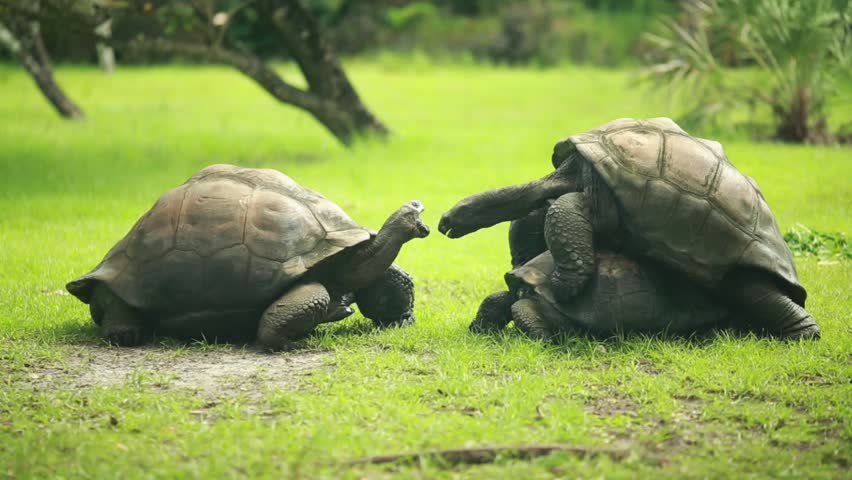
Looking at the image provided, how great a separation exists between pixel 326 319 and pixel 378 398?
111 centimetres

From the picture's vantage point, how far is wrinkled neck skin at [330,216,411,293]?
5.83m

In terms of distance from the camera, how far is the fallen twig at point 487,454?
13.0 feet

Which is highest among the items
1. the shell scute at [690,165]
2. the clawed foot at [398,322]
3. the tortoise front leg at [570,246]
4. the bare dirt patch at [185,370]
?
the shell scute at [690,165]

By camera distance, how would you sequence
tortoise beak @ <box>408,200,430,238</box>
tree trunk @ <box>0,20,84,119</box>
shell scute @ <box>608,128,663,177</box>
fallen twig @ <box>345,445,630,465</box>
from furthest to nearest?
tree trunk @ <box>0,20,84,119</box>, tortoise beak @ <box>408,200,430,238</box>, shell scute @ <box>608,128,663,177</box>, fallen twig @ <box>345,445,630,465</box>

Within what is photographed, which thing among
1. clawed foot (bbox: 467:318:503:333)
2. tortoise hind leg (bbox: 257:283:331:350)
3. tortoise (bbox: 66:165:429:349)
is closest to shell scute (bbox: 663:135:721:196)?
clawed foot (bbox: 467:318:503:333)

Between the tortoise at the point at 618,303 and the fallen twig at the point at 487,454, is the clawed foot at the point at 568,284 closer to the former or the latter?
the tortoise at the point at 618,303

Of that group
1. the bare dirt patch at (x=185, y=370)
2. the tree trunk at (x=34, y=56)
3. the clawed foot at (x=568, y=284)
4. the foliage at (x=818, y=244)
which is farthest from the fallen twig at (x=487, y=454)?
the tree trunk at (x=34, y=56)

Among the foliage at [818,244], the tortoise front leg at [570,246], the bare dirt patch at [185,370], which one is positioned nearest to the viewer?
the bare dirt patch at [185,370]

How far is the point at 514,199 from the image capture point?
230 inches

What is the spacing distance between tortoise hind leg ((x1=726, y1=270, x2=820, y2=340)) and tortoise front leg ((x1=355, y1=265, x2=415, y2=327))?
1.75 metres

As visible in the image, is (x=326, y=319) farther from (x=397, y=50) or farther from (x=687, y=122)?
(x=397, y=50)

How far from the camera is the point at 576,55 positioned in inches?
1047

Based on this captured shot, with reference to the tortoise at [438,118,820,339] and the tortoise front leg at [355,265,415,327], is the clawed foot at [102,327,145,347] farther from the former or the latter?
the tortoise at [438,118,820,339]

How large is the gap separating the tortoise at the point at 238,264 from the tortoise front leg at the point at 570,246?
797 mm
